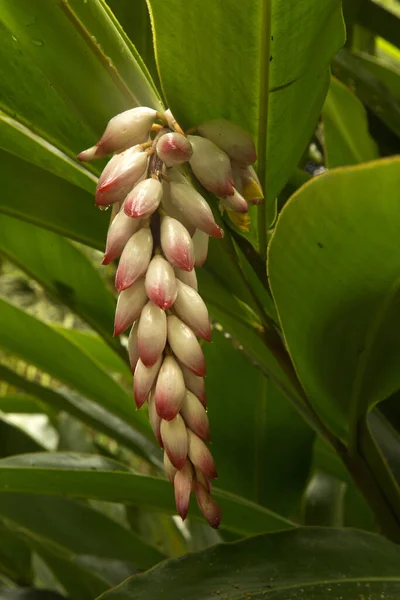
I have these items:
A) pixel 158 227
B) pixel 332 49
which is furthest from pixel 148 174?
pixel 332 49

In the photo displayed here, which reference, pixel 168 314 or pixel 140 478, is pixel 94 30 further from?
pixel 140 478

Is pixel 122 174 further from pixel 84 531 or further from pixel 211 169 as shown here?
pixel 84 531

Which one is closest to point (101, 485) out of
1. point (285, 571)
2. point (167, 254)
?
point (285, 571)

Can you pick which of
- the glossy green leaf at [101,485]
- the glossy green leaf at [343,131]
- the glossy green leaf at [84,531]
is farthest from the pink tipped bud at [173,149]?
the glossy green leaf at [84,531]

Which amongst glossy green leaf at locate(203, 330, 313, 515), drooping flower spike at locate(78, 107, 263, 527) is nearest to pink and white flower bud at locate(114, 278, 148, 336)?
drooping flower spike at locate(78, 107, 263, 527)

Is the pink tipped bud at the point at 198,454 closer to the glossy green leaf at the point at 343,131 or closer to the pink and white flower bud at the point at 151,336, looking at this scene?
the pink and white flower bud at the point at 151,336
